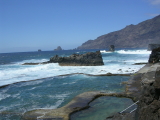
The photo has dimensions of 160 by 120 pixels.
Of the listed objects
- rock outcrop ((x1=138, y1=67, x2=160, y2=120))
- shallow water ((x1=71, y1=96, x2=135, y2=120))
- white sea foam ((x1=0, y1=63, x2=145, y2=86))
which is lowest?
shallow water ((x1=71, y1=96, x2=135, y2=120))

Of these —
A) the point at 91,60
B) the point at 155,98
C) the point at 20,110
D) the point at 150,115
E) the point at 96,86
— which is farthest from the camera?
the point at 91,60

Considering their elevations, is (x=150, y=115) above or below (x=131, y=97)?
above

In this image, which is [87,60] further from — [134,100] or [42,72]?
[134,100]

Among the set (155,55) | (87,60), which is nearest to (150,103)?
(155,55)

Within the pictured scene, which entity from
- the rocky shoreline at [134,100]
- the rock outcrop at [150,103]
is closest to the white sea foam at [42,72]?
the rocky shoreline at [134,100]

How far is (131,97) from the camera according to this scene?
13.6 metres

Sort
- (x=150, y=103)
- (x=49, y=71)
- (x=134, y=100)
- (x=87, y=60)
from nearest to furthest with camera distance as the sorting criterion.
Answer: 1. (x=150, y=103)
2. (x=134, y=100)
3. (x=49, y=71)
4. (x=87, y=60)

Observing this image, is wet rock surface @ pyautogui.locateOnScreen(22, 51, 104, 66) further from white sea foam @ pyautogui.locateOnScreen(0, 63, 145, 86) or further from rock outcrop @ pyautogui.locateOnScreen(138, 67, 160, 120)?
rock outcrop @ pyautogui.locateOnScreen(138, 67, 160, 120)

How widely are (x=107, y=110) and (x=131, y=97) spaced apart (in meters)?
3.08

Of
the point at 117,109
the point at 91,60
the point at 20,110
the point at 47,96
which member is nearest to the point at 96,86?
the point at 47,96

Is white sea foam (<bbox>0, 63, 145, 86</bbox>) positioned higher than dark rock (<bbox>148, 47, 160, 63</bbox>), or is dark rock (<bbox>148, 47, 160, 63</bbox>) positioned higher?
dark rock (<bbox>148, 47, 160, 63</bbox>)

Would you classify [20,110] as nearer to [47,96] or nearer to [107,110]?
[47,96]

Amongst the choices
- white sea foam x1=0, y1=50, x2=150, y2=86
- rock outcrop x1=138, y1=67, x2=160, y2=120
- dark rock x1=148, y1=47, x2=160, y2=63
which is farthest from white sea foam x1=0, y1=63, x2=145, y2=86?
rock outcrop x1=138, y1=67, x2=160, y2=120

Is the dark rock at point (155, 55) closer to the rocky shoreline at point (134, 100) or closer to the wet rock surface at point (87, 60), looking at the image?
the wet rock surface at point (87, 60)
